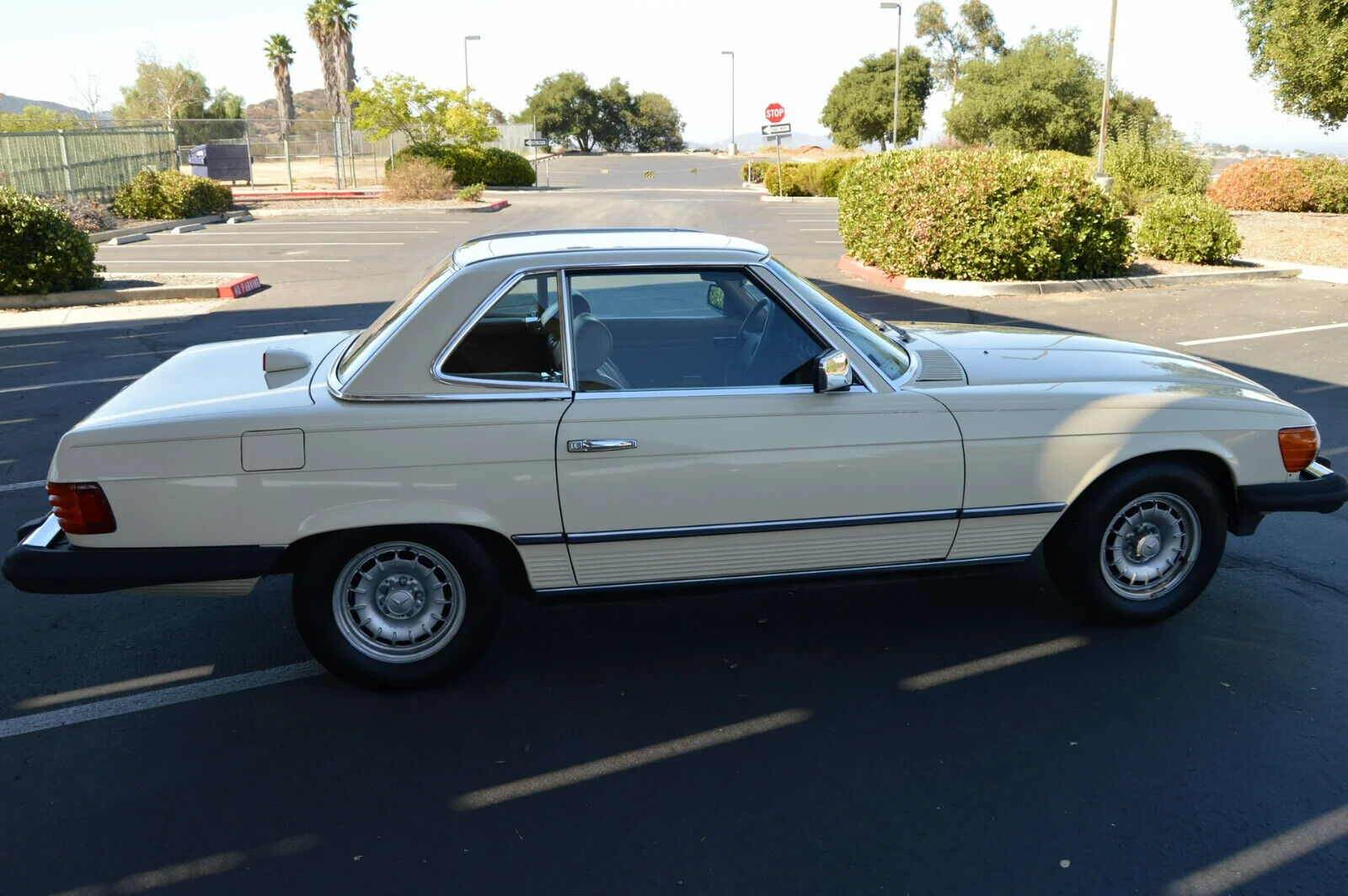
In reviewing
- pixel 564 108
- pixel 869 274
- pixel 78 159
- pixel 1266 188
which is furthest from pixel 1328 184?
pixel 564 108

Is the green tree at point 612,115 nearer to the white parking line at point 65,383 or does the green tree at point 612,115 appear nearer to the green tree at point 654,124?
the green tree at point 654,124

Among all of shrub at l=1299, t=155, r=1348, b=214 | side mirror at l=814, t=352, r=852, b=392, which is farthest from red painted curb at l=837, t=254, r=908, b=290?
shrub at l=1299, t=155, r=1348, b=214

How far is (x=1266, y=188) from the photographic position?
25.7 m

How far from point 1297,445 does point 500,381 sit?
3.22m

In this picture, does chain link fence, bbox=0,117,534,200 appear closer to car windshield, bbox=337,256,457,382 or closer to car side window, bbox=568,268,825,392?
car windshield, bbox=337,256,457,382

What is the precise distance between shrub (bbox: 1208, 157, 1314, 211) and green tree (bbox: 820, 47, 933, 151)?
40385 mm

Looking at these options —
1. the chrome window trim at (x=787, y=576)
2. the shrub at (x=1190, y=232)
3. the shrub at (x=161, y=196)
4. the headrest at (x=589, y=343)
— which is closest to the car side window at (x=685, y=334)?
the headrest at (x=589, y=343)

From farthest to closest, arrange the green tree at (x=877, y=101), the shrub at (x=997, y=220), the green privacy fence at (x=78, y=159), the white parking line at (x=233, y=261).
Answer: the green tree at (x=877, y=101) → the green privacy fence at (x=78, y=159) → the white parking line at (x=233, y=261) → the shrub at (x=997, y=220)

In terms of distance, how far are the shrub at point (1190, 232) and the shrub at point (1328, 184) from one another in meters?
10.9

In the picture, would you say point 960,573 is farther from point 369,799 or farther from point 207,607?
point 207,607

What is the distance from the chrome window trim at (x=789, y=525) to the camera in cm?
387

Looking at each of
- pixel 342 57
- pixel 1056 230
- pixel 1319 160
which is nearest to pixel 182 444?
pixel 1056 230

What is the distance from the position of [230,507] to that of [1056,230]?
42.1 ft

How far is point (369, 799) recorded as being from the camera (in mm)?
3381
